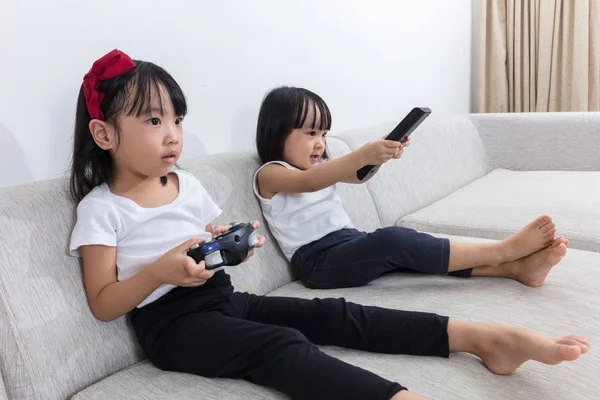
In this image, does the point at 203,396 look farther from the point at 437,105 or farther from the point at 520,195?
the point at 437,105

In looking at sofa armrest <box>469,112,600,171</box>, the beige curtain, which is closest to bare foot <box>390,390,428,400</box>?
sofa armrest <box>469,112,600,171</box>

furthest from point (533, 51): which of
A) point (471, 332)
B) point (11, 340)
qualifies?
point (11, 340)

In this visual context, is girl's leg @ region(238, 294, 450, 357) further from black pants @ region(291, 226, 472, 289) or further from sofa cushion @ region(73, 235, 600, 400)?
black pants @ region(291, 226, 472, 289)

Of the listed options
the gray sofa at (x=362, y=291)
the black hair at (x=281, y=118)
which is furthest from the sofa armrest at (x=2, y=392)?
the black hair at (x=281, y=118)

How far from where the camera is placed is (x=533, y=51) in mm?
3342

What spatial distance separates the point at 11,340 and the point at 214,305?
0.36 metres

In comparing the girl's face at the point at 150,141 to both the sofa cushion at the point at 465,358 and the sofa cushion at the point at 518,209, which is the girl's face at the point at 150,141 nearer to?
the sofa cushion at the point at 465,358

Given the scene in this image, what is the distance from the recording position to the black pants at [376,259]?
144 centimetres

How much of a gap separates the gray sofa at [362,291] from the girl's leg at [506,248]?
53mm

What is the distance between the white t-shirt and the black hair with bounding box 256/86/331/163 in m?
0.39

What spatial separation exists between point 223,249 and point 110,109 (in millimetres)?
365

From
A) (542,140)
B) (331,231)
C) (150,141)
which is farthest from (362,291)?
(542,140)

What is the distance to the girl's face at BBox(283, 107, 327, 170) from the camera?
5.05ft

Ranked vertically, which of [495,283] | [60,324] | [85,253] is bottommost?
[495,283]
